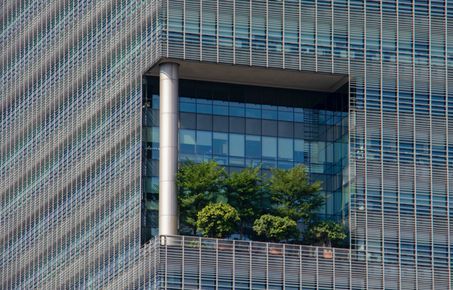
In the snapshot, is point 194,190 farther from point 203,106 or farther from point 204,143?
point 203,106

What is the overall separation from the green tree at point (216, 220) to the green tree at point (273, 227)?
201 centimetres

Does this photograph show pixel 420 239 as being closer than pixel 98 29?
Yes

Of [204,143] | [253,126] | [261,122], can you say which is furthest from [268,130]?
[204,143]

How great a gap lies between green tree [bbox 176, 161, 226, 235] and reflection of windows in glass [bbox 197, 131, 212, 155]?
5620mm

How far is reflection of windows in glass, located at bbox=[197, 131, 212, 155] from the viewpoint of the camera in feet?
564

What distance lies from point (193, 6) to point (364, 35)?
1388 centimetres

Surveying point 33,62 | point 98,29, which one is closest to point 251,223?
point 98,29

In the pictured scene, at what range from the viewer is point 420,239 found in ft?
545

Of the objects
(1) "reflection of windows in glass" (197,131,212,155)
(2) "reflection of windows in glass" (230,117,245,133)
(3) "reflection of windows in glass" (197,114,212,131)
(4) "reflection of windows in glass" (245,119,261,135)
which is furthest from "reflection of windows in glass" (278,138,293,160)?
(3) "reflection of windows in glass" (197,114,212,131)

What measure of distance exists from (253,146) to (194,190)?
10.5 meters

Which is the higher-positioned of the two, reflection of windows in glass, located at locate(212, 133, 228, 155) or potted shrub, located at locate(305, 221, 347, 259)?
reflection of windows in glass, located at locate(212, 133, 228, 155)

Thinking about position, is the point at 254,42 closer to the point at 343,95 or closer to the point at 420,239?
the point at 343,95

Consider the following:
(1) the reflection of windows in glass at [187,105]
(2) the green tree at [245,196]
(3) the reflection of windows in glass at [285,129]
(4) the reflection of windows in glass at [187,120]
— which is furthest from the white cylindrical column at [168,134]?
(3) the reflection of windows in glass at [285,129]

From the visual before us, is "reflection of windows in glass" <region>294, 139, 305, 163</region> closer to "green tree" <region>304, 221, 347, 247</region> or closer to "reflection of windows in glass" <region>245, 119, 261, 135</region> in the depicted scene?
"reflection of windows in glass" <region>245, 119, 261, 135</region>
